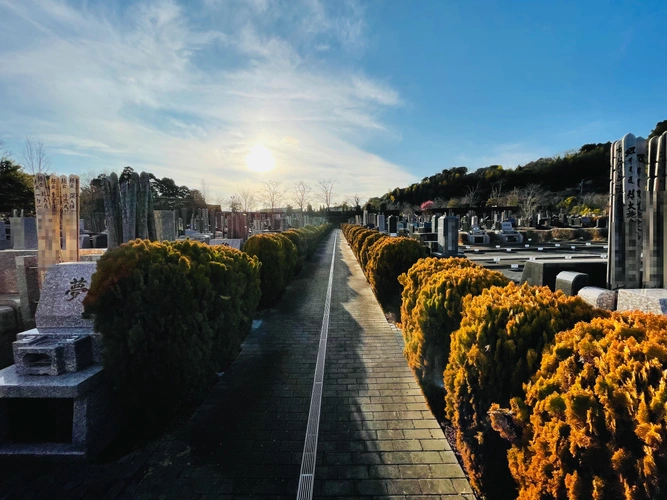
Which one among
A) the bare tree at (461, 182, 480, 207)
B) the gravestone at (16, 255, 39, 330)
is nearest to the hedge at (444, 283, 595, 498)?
the gravestone at (16, 255, 39, 330)

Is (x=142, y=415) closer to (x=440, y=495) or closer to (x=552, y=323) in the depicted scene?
(x=440, y=495)

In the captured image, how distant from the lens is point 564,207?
147 feet

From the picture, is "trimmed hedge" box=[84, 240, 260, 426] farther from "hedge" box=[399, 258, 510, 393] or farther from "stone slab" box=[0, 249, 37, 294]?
"stone slab" box=[0, 249, 37, 294]

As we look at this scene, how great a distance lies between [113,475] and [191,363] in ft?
3.53

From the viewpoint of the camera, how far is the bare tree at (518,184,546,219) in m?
39.0

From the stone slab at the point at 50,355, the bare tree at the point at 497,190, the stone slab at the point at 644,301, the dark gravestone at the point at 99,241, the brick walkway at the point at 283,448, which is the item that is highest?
the bare tree at the point at 497,190

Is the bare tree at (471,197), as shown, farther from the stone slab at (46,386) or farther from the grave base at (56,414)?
the stone slab at (46,386)

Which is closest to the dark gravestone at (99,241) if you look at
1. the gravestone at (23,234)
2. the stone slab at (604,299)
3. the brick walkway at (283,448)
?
the gravestone at (23,234)

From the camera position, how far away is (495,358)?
232 centimetres

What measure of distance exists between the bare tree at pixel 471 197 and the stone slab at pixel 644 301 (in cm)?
5806

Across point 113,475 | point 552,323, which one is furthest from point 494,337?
point 113,475

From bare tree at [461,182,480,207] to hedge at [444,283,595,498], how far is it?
59.4 metres

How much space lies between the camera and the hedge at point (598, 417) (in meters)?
1.28

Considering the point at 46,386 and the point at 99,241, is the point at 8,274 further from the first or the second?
the point at 99,241
